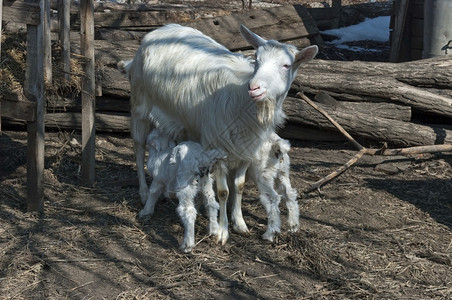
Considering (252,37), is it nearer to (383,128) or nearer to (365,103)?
(383,128)

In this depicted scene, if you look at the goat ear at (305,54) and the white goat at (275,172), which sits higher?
the goat ear at (305,54)

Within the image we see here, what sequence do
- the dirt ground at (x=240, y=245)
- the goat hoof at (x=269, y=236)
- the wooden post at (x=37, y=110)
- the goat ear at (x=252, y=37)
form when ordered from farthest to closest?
1. the wooden post at (x=37, y=110)
2. the goat hoof at (x=269, y=236)
3. the goat ear at (x=252, y=37)
4. the dirt ground at (x=240, y=245)

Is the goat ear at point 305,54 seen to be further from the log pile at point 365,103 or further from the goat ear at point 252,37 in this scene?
the log pile at point 365,103

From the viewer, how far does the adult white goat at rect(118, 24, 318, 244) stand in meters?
5.52

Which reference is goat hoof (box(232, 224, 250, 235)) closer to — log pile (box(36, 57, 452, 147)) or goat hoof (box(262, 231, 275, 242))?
goat hoof (box(262, 231, 275, 242))

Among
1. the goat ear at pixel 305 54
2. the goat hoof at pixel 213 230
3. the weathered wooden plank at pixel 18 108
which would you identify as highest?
the goat ear at pixel 305 54

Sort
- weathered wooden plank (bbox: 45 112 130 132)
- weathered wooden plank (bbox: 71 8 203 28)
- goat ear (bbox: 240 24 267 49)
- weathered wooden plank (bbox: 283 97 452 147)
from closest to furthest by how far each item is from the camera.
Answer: goat ear (bbox: 240 24 267 49)
weathered wooden plank (bbox: 283 97 452 147)
weathered wooden plank (bbox: 45 112 130 132)
weathered wooden plank (bbox: 71 8 203 28)

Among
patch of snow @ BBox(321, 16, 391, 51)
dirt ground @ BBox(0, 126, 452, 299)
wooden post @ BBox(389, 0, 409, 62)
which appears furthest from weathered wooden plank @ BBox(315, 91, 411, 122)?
patch of snow @ BBox(321, 16, 391, 51)

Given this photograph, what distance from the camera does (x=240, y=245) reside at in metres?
5.90

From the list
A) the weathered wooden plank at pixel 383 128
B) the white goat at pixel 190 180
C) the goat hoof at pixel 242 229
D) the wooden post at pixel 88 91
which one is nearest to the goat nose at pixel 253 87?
the white goat at pixel 190 180

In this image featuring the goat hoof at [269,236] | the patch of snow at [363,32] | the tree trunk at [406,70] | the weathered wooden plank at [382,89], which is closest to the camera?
the goat hoof at [269,236]

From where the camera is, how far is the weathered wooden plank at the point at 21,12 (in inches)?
233

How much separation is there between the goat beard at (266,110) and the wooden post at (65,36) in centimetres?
232

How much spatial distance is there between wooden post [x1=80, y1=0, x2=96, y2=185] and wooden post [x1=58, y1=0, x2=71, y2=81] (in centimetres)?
15
